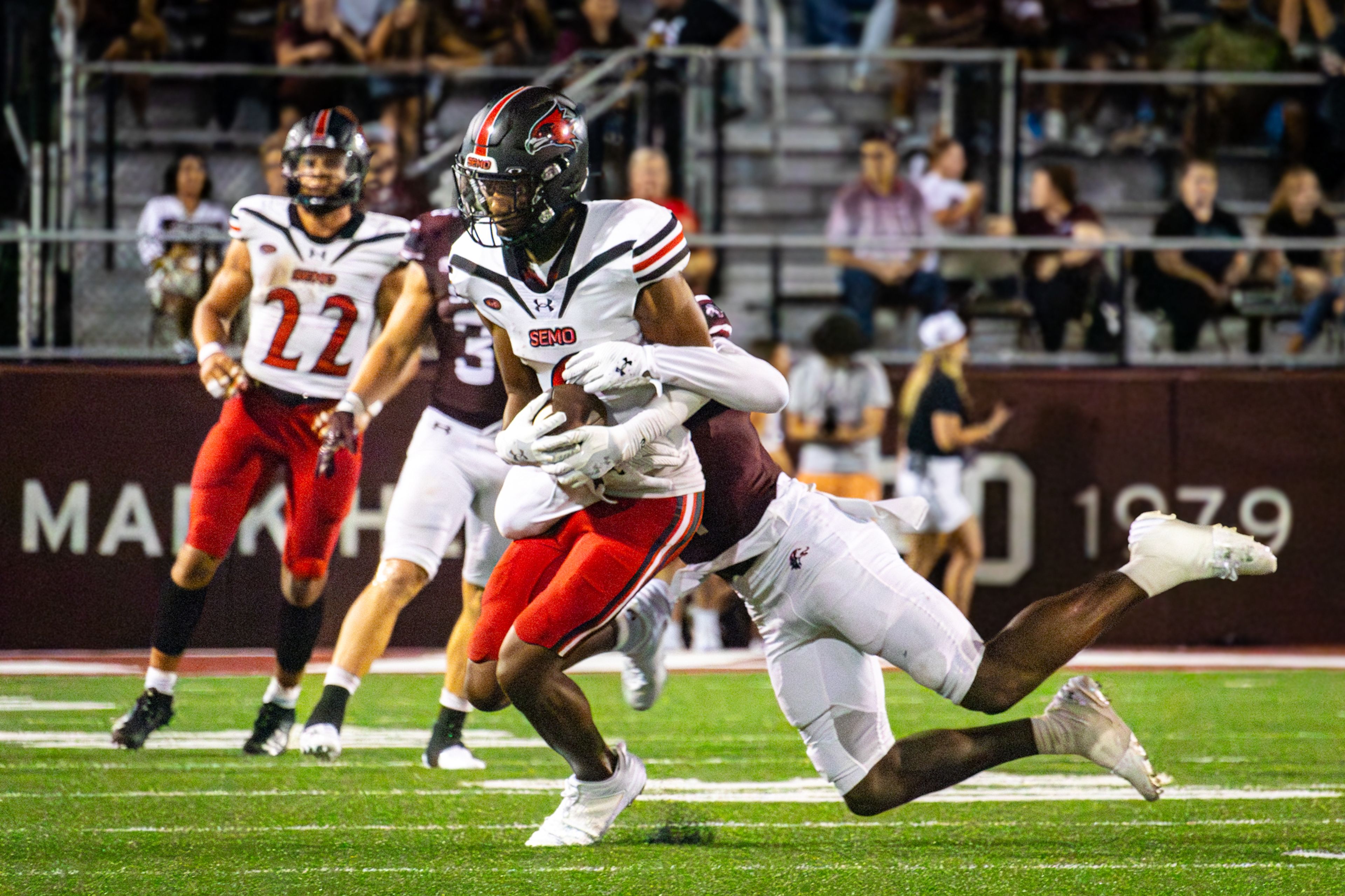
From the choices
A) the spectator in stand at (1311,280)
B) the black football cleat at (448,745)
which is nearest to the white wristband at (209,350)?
the black football cleat at (448,745)

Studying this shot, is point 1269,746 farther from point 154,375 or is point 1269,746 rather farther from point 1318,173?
point 1318,173

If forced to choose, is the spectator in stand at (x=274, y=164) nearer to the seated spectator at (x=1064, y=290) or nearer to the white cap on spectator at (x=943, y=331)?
the white cap on spectator at (x=943, y=331)

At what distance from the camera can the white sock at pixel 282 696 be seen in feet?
18.5

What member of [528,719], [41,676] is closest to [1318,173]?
[41,676]

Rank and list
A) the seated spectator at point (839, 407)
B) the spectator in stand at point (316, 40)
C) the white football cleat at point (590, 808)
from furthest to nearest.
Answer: the spectator in stand at point (316, 40)
the seated spectator at point (839, 407)
the white football cleat at point (590, 808)

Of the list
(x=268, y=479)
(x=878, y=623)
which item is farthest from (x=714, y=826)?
(x=268, y=479)

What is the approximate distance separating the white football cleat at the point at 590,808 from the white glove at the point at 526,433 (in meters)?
0.79

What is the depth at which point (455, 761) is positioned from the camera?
5.37 meters

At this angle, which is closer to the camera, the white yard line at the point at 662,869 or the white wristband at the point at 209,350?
the white yard line at the point at 662,869

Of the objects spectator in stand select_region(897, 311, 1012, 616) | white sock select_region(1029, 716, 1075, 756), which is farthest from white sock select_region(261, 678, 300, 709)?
spectator in stand select_region(897, 311, 1012, 616)

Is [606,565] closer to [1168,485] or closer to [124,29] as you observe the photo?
[1168,485]

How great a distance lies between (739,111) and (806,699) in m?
6.98

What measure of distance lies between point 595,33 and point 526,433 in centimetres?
716

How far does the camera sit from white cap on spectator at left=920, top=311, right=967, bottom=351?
28.3 ft
